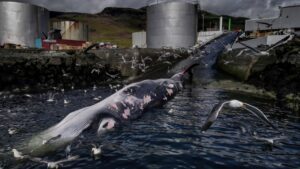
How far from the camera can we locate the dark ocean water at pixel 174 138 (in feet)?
44.7

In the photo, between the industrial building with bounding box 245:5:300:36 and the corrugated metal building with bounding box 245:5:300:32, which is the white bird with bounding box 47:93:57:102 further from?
the corrugated metal building with bounding box 245:5:300:32

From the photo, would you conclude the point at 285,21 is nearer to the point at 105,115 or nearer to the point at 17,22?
the point at 17,22

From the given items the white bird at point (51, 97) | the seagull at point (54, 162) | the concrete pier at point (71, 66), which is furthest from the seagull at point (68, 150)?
the concrete pier at point (71, 66)

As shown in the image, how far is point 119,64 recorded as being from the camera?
43.4 metres

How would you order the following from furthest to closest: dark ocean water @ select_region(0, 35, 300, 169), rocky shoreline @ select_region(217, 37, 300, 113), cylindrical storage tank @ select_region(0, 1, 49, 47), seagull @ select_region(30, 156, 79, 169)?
cylindrical storage tank @ select_region(0, 1, 49, 47) → rocky shoreline @ select_region(217, 37, 300, 113) → dark ocean water @ select_region(0, 35, 300, 169) → seagull @ select_region(30, 156, 79, 169)

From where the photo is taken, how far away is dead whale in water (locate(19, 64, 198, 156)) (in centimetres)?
1436

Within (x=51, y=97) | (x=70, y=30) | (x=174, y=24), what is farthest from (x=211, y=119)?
(x=70, y=30)

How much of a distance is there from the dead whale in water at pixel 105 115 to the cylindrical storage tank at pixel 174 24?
3456 centimetres

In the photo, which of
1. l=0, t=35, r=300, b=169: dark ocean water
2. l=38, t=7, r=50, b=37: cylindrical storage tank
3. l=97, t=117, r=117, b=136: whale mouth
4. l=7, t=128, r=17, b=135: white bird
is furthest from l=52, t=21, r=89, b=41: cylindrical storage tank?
l=97, t=117, r=117, b=136: whale mouth

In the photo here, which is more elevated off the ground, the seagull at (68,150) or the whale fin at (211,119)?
the whale fin at (211,119)

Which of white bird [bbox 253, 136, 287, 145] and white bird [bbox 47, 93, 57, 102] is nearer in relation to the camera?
white bird [bbox 253, 136, 287, 145]

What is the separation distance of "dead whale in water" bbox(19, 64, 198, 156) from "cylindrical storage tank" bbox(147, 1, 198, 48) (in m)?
34.6

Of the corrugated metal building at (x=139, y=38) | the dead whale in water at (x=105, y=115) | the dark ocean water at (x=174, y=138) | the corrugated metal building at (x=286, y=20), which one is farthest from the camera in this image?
the corrugated metal building at (x=139, y=38)

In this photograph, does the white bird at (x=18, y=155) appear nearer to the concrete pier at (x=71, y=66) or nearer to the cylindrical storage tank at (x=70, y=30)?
the concrete pier at (x=71, y=66)
